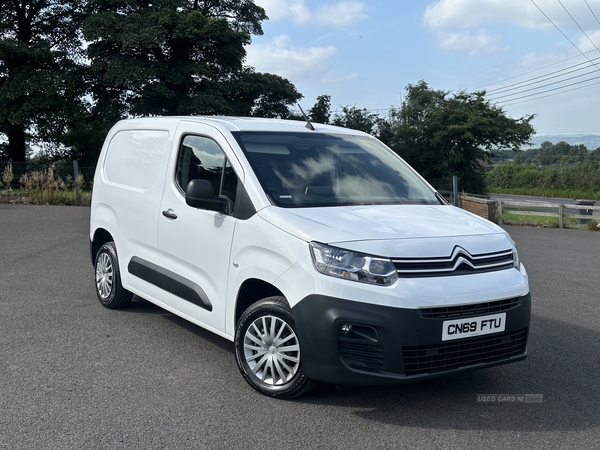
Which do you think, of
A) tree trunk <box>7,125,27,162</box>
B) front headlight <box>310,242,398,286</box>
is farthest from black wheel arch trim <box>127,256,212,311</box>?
tree trunk <box>7,125,27,162</box>

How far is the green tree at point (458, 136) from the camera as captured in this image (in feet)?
138

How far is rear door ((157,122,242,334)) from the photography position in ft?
16.0

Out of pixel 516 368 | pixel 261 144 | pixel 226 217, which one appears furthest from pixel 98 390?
pixel 516 368

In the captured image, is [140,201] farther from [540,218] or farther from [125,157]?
[540,218]

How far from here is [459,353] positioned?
4129 millimetres

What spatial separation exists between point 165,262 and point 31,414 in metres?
1.80

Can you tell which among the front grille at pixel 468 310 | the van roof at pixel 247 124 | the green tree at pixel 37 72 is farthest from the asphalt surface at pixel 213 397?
the green tree at pixel 37 72

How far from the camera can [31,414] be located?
406 cm

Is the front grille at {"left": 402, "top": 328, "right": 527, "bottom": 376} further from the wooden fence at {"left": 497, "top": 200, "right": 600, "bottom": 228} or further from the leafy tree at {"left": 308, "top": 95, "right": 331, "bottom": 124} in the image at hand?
the leafy tree at {"left": 308, "top": 95, "right": 331, "bottom": 124}

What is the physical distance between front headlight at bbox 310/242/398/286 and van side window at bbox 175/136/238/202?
1.12 meters

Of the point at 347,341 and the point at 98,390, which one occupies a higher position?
the point at 347,341

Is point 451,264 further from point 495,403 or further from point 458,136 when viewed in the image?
point 458,136

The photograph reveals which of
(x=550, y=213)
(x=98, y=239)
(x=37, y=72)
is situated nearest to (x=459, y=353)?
(x=98, y=239)

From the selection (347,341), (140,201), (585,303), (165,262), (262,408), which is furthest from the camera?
(585,303)
